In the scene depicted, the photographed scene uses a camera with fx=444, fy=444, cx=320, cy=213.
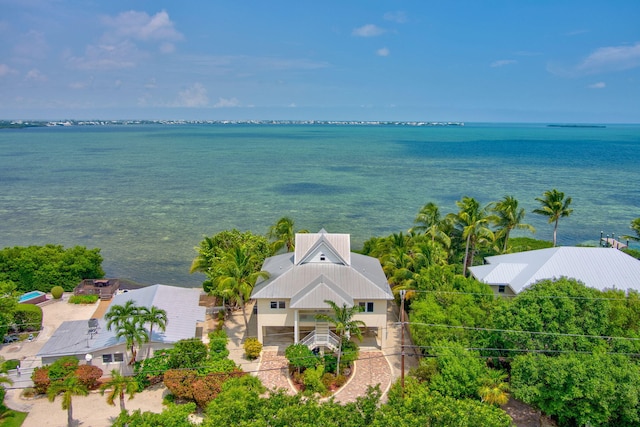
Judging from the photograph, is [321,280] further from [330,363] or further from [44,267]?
[44,267]

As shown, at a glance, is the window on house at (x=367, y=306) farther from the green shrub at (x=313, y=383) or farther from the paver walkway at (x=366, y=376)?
the green shrub at (x=313, y=383)

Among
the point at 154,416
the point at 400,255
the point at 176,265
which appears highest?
the point at 400,255

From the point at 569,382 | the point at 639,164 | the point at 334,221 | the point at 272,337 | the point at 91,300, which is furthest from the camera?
the point at 639,164

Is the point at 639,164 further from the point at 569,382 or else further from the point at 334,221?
the point at 569,382

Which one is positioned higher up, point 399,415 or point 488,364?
point 399,415

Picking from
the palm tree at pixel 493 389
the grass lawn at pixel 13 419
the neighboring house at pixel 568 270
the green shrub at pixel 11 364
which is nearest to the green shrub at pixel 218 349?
the grass lawn at pixel 13 419

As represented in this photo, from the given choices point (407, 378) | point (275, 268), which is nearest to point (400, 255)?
point (275, 268)

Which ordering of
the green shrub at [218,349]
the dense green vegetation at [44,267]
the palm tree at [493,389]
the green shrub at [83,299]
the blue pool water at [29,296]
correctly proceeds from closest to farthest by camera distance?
1. the palm tree at [493,389]
2. the green shrub at [218,349]
3. the blue pool water at [29,296]
4. the green shrub at [83,299]
5. the dense green vegetation at [44,267]
